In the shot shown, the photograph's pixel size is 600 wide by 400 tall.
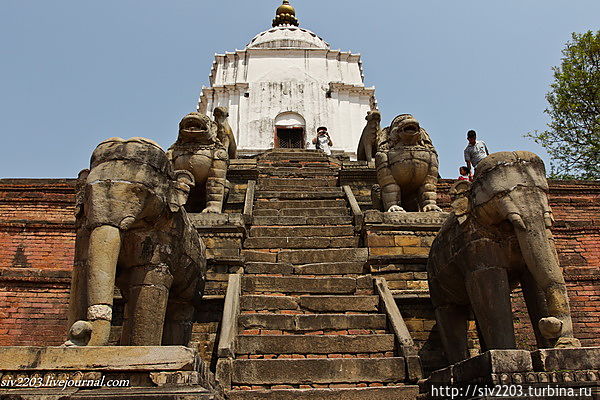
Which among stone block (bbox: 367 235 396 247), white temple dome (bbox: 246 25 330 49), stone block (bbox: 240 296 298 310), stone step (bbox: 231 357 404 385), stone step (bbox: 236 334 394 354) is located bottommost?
stone step (bbox: 231 357 404 385)

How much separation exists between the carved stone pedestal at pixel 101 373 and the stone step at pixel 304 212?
6.08 m

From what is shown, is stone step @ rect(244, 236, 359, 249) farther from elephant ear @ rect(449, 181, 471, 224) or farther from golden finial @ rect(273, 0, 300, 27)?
golden finial @ rect(273, 0, 300, 27)

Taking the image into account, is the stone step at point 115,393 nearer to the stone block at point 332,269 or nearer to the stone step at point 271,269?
the stone step at point 271,269

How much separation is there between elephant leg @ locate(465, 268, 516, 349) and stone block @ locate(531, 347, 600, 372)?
2.81 ft

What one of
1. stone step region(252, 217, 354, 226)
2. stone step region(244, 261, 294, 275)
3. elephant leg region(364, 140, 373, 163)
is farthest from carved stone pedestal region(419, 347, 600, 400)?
elephant leg region(364, 140, 373, 163)

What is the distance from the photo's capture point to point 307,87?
25.4 meters

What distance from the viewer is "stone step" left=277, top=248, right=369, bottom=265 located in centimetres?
751

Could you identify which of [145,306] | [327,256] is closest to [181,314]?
[145,306]

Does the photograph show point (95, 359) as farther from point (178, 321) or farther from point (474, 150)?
point (474, 150)

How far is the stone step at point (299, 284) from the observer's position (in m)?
6.75

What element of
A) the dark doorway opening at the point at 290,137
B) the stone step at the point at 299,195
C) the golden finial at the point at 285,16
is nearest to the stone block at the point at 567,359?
the stone step at the point at 299,195

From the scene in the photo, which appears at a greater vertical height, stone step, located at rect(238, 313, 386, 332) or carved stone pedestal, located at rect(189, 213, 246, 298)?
carved stone pedestal, located at rect(189, 213, 246, 298)

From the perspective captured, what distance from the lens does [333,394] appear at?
481 cm

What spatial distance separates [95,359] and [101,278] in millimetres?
738
